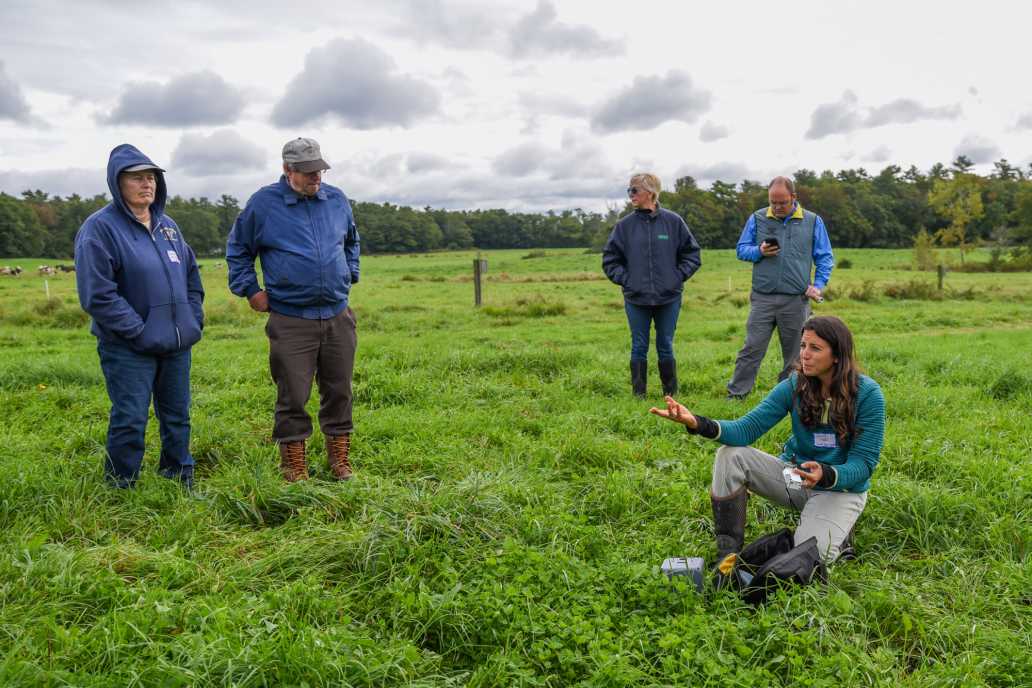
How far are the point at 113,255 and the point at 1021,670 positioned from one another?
5.08m

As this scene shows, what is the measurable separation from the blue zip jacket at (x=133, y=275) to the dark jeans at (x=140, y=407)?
0.11 meters

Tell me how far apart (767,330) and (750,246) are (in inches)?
34.6

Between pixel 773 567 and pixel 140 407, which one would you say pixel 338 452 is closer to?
pixel 140 407

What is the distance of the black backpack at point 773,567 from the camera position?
11.4 feet

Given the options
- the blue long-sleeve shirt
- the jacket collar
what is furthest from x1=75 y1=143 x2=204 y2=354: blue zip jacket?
the jacket collar

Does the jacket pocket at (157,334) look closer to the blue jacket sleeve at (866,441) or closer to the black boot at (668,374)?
the blue jacket sleeve at (866,441)

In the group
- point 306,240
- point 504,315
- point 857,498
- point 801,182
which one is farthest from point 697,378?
point 801,182

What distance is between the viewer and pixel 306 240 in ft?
16.4

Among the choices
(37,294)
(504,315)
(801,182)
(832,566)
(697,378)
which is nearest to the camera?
(832,566)

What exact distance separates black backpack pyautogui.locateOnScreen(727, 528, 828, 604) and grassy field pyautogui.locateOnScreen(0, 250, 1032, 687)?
8 cm

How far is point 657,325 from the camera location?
297 inches

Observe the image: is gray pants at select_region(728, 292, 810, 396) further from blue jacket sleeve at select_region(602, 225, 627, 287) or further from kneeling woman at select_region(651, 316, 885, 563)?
kneeling woman at select_region(651, 316, 885, 563)

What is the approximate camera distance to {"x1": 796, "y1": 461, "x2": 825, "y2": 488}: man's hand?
3.75m

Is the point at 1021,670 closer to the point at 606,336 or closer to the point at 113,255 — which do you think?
the point at 113,255
